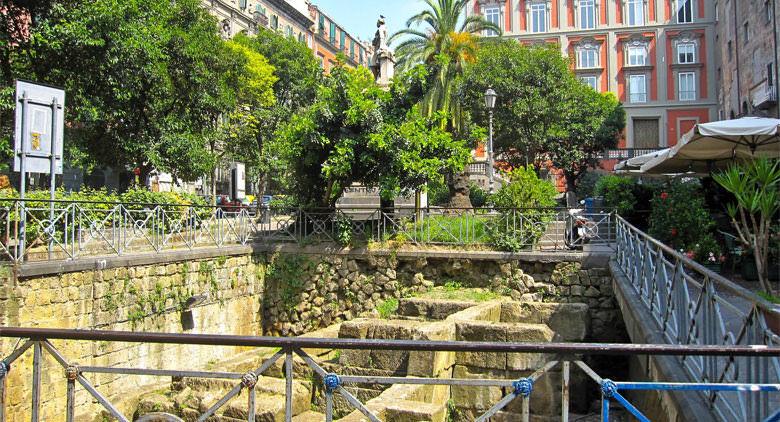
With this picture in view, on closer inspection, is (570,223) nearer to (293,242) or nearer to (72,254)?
(293,242)

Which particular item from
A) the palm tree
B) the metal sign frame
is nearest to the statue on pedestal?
the palm tree

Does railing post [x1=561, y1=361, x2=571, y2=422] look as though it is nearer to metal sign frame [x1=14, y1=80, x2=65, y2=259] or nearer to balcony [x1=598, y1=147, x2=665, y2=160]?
metal sign frame [x1=14, y1=80, x2=65, y2=259]

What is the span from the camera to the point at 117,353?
10.0 metres

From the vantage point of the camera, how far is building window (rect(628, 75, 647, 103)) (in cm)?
4500

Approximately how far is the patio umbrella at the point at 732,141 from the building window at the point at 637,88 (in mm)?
36288

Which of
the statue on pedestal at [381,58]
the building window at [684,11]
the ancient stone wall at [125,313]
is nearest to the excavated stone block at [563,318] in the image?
the ancient stone wall at [125,313]

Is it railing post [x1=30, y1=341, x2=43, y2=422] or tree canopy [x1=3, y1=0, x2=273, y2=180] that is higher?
tree canopy [x1=3, y1=0, x2=273, y2=180]

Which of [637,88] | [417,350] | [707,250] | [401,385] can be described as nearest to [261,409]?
[401,385]

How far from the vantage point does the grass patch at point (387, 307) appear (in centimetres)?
1359

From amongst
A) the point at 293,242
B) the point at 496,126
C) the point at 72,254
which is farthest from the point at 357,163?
the point at 496,126

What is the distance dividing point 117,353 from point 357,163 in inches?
252

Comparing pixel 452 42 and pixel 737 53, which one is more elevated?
pixel 737 53

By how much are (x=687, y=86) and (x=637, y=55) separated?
4289 mm

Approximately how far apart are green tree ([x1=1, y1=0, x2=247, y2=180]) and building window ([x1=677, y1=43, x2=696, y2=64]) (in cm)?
3548
